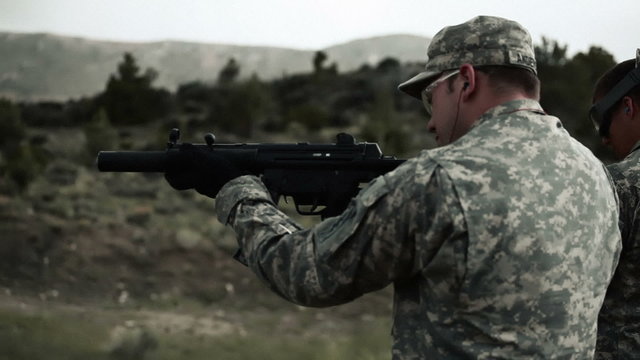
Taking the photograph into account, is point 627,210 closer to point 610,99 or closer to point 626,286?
point 626,286

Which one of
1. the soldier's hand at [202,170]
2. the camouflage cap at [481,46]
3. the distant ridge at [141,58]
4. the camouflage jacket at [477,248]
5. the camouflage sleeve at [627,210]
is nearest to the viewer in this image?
the camouflage jacket at [477,248]

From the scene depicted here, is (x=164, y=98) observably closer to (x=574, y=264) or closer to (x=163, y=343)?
(x=163, y=343)

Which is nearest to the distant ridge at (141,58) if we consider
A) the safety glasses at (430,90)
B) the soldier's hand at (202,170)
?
the soldier's hand at (202,170)

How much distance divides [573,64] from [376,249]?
30356mm

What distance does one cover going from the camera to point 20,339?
36.3 ft

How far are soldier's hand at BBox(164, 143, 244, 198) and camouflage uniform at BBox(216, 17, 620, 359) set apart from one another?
0.53 metres

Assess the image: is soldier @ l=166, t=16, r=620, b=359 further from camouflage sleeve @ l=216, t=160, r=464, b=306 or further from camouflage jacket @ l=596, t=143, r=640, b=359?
camouflage jacket @ l=596, t=143, r=640, b=359

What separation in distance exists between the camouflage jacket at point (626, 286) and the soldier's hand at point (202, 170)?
1479 mm

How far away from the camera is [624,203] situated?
3326 millimetres

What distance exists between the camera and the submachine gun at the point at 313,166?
352cm

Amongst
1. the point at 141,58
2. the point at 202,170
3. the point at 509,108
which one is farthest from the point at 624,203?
the point at 141,58

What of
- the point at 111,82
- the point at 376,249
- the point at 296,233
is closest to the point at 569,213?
the point at 376,249

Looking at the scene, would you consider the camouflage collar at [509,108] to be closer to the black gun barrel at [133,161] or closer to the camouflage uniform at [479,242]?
the camouflage uniform at [479,242]

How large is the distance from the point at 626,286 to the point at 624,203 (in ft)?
1.06
